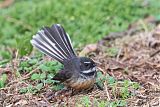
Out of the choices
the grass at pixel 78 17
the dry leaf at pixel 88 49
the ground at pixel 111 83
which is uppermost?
the grass at pixel 78 17

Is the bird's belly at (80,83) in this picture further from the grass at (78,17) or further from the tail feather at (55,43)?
the grass at (78,17)

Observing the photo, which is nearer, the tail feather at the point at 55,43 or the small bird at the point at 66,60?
the small bird at the point at 66,60

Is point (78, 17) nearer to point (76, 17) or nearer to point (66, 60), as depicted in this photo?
point (76, 17)

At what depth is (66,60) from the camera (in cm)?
551

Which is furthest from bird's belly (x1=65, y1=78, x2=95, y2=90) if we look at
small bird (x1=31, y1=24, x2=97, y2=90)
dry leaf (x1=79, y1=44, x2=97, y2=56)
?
dry leaf (x1=79, y1=44, x2=97, y2=56)

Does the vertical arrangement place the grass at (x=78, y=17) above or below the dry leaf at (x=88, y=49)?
above

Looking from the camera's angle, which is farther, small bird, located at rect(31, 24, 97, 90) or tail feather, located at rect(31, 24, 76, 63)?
tail feather, located at rect(31, 24, 76, 63)

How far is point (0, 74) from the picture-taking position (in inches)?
233

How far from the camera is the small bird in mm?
5148

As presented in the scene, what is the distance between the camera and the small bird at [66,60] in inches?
203

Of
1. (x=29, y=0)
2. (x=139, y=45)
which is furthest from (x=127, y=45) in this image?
(x=29, y=0)

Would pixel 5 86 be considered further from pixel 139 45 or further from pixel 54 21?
pixel 54 21

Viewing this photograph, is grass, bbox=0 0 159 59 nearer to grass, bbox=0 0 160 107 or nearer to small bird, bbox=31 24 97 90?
grass, bbox=0 0 160 107

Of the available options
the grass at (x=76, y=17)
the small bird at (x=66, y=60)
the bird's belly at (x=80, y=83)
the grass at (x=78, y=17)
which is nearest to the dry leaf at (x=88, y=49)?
the grass at (x=76, y=17)
